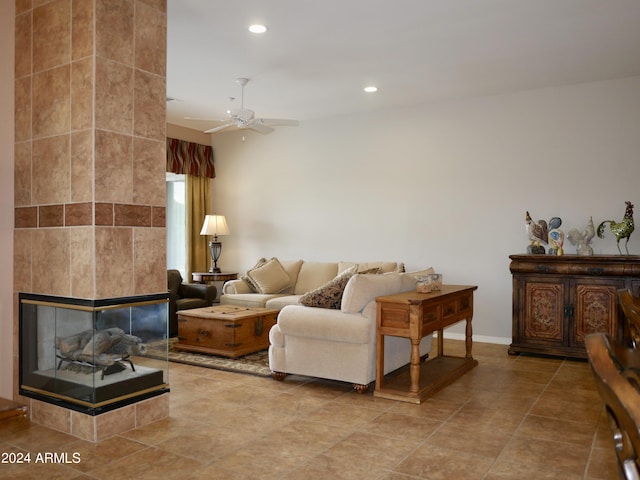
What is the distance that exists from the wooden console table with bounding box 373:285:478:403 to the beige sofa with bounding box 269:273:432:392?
91 millimetres

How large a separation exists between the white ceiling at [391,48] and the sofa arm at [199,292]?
2.35 m

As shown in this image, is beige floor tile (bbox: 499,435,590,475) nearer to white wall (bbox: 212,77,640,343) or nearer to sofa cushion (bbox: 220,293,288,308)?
white wall (bbox: 212,77,640,343)

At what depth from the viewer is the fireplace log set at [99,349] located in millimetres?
3102

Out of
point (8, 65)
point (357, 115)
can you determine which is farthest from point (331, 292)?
point (357, 115)

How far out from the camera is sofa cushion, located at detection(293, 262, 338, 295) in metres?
6.98

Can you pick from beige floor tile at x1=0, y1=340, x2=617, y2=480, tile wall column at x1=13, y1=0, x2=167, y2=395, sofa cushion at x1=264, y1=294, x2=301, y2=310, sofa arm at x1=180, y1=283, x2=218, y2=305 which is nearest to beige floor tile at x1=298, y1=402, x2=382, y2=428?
beige floor tile at x1=0, y1=340, x2=617, y2=480

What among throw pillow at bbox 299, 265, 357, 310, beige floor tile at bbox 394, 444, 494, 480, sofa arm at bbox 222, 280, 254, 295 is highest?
throw pillow at bbox 299, 265, 357, 310

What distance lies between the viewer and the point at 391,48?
471 cm

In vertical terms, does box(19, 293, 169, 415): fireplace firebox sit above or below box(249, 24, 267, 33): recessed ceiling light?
below

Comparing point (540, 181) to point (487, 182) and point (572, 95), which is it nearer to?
point (487, 182)

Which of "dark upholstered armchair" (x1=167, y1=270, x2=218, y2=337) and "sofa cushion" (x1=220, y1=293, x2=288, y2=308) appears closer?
"sofa cushion" (x1=220, y1=293, x2=288, y2=308)

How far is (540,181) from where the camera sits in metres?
6.01

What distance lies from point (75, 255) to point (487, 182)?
4.71 m

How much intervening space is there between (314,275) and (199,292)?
1.51m
